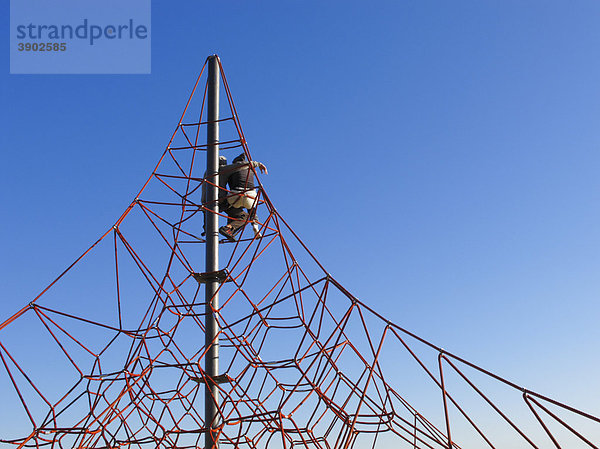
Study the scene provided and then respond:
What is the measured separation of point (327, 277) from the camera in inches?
591

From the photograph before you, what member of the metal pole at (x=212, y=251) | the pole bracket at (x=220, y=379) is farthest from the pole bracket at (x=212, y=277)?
the pole bracket at (x=220, y=379)

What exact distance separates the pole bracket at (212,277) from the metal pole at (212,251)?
0.07m

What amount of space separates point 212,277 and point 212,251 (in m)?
0.83

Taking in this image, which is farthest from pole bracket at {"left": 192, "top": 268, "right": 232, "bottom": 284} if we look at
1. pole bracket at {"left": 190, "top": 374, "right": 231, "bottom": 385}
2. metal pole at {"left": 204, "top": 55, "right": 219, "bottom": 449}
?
pole bracket at {"left": 190, "top": 374, "right": 231, "bottom": 385}

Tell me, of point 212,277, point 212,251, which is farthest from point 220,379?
point 212,251

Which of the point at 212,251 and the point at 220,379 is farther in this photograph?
the point at 212,251

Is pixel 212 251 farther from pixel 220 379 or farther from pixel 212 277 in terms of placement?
pixel 220 379

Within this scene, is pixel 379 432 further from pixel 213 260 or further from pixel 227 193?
pixel 227 193

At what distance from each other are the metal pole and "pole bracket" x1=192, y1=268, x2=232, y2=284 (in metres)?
0.07

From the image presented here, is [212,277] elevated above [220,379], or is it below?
above

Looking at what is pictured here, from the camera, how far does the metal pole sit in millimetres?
15383

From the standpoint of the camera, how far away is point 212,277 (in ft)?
53.7

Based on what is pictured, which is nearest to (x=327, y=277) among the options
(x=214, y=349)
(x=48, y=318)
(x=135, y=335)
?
(x=214, y=349)

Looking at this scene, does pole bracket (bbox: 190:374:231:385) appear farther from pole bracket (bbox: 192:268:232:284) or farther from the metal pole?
pole bracket (bbox: 192:268:232:284)
